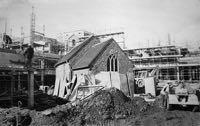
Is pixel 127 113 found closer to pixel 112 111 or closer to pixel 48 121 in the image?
pixel 112 111

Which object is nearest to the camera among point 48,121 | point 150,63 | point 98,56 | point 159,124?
point 159,124

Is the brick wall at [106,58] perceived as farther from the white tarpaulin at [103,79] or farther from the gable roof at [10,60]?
the gable roof at [10,60]

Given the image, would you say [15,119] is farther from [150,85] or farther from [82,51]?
[82,51]

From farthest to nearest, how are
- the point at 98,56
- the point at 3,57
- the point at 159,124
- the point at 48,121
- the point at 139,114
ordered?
the point at 98,56, the point at 3,57, the point at 139,114, the point at 48,121, the point at 159,124

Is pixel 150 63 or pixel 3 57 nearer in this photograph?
pixel 3 57

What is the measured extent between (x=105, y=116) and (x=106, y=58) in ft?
41.9

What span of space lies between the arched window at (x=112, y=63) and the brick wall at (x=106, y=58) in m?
0.48

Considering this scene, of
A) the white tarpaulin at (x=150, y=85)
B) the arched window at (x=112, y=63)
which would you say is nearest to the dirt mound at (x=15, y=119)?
the arched window at (x=112, y=63)

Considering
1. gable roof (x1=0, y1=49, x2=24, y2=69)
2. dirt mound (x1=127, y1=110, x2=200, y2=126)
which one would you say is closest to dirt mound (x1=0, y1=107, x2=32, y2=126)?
gable roof (x1=0, y1=49, x2=24, y2=69)

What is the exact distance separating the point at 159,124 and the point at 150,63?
33582mm

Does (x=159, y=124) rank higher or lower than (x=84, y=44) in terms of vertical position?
lower

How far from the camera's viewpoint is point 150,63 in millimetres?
41812

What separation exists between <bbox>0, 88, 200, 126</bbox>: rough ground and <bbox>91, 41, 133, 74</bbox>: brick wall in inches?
356

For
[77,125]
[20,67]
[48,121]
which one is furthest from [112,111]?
[20,67]
